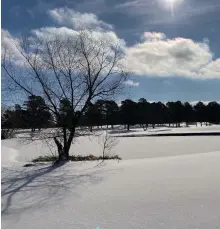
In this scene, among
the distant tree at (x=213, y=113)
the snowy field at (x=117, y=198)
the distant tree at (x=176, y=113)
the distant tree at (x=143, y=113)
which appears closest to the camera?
the snowy field at (x=117, y=198)

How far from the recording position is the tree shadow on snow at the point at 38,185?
525 cm

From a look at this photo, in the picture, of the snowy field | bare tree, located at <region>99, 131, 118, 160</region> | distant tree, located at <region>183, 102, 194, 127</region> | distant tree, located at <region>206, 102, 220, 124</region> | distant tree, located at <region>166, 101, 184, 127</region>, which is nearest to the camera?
the snowy field

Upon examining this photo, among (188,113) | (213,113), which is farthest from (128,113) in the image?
(213,113)

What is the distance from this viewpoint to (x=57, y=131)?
12.7 metres

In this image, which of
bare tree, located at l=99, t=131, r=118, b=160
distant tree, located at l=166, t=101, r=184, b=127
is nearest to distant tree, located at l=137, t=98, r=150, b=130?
distant tree, located at l=166, t=101, r=184, b=127

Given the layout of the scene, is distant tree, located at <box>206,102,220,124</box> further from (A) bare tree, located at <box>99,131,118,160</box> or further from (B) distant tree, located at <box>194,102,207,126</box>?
(A) bare tree, located at <box>99,131,118,160</box>

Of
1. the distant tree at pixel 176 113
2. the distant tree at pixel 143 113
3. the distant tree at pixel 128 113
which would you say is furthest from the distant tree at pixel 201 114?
the distant tree at pixel 128 113

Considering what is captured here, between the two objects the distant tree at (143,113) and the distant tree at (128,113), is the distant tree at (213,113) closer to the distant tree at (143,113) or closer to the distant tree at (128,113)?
the distant tree at (143,113)

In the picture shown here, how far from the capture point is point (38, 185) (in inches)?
256

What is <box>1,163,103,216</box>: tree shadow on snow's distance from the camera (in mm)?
5254

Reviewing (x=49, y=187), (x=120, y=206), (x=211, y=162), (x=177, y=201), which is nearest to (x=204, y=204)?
(x=177, y=201)

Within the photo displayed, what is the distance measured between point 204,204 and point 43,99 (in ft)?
27.9

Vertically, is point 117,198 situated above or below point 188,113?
below

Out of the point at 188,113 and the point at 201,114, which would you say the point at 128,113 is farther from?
the point at 201,114
